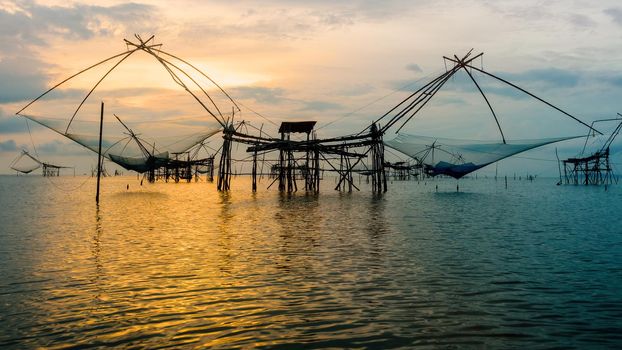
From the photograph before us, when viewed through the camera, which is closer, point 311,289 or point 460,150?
point 311,289

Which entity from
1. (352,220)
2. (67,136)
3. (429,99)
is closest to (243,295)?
(352,220)

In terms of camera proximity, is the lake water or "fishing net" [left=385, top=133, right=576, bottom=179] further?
"fishing net" [left=385, top=133, right=576, bottom=179]

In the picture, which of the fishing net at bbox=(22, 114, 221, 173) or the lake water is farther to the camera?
the fishing net at bbox=(22, 114, 221, 173)

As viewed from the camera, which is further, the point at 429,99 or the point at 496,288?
the point at 429,99

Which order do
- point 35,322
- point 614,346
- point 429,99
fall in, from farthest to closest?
point 429,99, point 35,322, point 614,346

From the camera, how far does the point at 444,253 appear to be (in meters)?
11.0

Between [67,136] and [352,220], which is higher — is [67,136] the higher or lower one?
the higher one

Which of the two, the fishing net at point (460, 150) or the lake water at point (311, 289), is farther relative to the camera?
the fishing net at point (460, 150)

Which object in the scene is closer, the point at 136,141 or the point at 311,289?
the point at 311,289

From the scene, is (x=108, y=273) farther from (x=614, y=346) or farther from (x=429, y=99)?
(x=429, y=99)

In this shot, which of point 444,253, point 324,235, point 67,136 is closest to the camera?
point 444,253

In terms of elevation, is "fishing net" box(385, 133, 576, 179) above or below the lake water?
above

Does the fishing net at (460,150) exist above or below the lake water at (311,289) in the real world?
above

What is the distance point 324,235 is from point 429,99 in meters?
10.1
